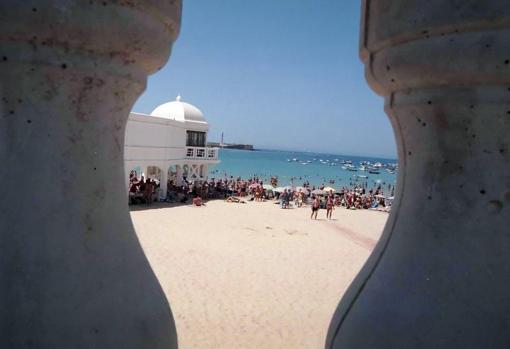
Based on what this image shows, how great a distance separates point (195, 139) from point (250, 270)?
14882 mm

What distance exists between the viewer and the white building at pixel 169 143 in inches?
755

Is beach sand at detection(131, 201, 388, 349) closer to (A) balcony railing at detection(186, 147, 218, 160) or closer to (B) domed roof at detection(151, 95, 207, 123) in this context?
(A) balcony railing at detection(186, 147, 218, 160)

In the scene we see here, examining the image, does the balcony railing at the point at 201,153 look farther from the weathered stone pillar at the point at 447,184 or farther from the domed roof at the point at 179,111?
the weathered stone pillar at the point at 447,184

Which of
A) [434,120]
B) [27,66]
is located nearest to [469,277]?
[434,120]

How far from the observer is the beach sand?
24.2ft

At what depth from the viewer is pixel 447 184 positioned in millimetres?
1656

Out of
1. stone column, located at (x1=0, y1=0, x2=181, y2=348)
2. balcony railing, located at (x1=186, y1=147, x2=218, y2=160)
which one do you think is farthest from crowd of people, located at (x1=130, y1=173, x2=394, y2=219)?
stone column, located at (x1=0, y1=0, x2=181, y2=348)

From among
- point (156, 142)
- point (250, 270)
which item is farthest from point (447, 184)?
point (156, 142)

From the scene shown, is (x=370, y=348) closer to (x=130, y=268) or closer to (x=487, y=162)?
(x=487, y=162)

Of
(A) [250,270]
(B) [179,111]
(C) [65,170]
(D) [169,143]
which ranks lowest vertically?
(A) [250,270]

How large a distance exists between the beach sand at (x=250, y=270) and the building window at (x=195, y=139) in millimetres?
4448

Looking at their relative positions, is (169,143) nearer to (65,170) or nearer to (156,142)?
(156,142)

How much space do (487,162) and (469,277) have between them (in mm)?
400

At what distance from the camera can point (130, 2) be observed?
68.4 inches
